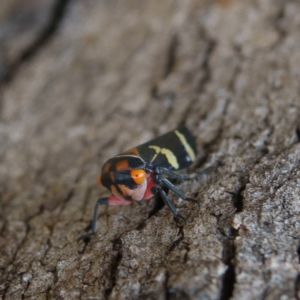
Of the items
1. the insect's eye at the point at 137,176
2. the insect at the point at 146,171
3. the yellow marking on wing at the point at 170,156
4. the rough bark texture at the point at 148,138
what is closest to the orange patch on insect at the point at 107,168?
the insect at the point at 146,171

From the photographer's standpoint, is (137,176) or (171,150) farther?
(171,150)

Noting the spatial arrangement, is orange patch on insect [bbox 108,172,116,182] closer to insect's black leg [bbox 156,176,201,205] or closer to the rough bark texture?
the rough bark texture

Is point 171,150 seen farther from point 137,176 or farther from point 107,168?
point 107,168

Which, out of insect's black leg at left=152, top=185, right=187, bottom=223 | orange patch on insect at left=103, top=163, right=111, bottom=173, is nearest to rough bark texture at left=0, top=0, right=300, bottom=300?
insect's black leg at left=152, top=185, right=187, bottom=223

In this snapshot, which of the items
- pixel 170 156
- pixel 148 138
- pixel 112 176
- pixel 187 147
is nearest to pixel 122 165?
pixel 112 176

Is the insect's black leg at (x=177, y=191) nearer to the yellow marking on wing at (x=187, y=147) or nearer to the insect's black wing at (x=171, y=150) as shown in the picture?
the insect's black wing at (x=171, y=150)

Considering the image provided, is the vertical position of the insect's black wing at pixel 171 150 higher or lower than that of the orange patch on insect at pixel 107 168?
lower

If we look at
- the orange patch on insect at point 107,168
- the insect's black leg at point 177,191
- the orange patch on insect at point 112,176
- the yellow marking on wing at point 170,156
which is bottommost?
the insect's black leg at point 177,191
